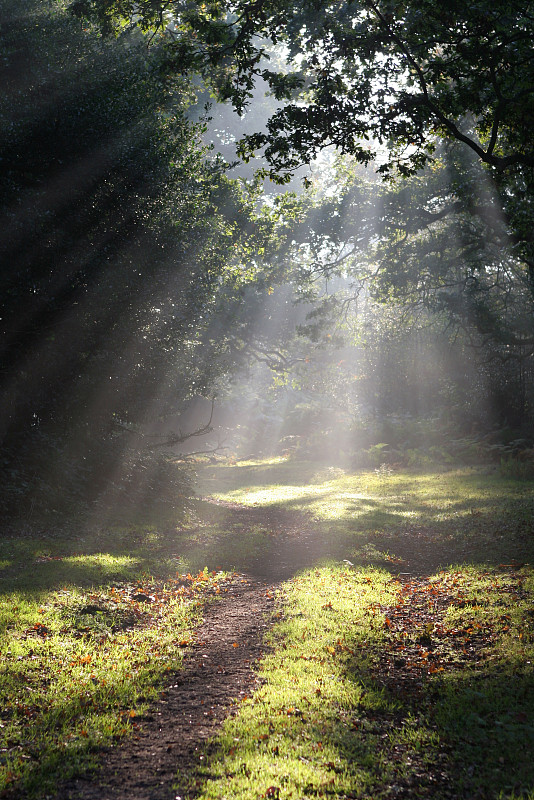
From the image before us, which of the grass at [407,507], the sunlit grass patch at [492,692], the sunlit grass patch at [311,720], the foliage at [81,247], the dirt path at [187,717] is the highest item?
the foliage at [81,247]

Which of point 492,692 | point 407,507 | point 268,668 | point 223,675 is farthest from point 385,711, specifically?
point 407,507

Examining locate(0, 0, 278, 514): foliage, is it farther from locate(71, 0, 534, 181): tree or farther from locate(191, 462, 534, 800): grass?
locate(191, 462, 534, 800): grass

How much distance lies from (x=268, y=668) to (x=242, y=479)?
25.7 m

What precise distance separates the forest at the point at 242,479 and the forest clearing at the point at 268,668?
42mm

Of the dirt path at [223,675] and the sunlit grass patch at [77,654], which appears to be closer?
the dirt path at [223,675]

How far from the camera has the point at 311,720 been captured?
5.84m

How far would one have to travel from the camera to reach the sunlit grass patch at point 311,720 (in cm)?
477

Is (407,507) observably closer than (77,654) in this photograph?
No

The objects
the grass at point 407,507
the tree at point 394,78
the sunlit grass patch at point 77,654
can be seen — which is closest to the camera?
the sunlit grass patch at point 77,654

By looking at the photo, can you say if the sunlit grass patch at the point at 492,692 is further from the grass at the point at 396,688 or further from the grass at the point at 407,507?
the grass at the point at 407,507

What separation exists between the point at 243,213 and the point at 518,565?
1846 cm

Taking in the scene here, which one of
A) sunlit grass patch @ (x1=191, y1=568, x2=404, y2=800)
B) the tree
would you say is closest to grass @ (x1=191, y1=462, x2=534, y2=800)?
sunlit grass patch @ (x1=191, y1=568, x2=404, y2=800)

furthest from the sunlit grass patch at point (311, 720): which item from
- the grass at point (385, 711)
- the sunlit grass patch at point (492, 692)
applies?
the sunlit grass patch at point (492, 692)

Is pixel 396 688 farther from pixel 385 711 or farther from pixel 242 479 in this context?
pixel 242 479
